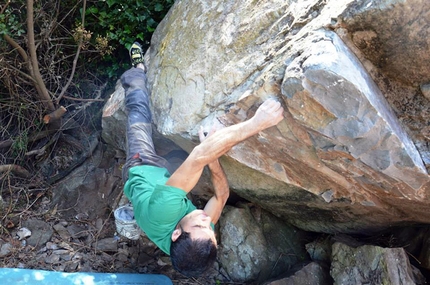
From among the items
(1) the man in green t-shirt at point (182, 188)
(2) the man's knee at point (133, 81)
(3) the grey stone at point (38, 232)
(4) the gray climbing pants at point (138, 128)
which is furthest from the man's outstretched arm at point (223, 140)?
(3) the grey stone at point (38, 232)

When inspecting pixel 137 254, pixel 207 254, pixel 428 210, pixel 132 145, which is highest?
pixel 132 145

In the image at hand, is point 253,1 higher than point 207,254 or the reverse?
higher

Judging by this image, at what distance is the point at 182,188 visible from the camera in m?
2.68

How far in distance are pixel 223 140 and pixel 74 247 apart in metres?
2.00

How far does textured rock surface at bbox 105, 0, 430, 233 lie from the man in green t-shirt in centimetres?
14

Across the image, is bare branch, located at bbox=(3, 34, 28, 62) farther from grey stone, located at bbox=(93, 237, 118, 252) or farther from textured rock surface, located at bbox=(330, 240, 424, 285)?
textured rock surface, located at bbox=(330, 240, 424, 285)

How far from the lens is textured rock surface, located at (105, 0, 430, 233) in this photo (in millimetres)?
2264

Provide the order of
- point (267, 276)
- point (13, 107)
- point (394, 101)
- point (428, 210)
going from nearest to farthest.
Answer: point (394, 101), point (428, 210), point (267, 276), point (13, 107)

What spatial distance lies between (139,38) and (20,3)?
1.08 metres

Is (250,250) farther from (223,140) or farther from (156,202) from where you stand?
(223,140)

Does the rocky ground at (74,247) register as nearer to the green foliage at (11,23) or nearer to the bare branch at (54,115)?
the bare branch at (54,115)

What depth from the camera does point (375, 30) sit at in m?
2.33

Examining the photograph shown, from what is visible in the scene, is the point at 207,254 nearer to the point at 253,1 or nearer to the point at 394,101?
the point at 394,101

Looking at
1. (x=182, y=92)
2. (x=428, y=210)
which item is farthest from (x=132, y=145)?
(x=428, y=210)
